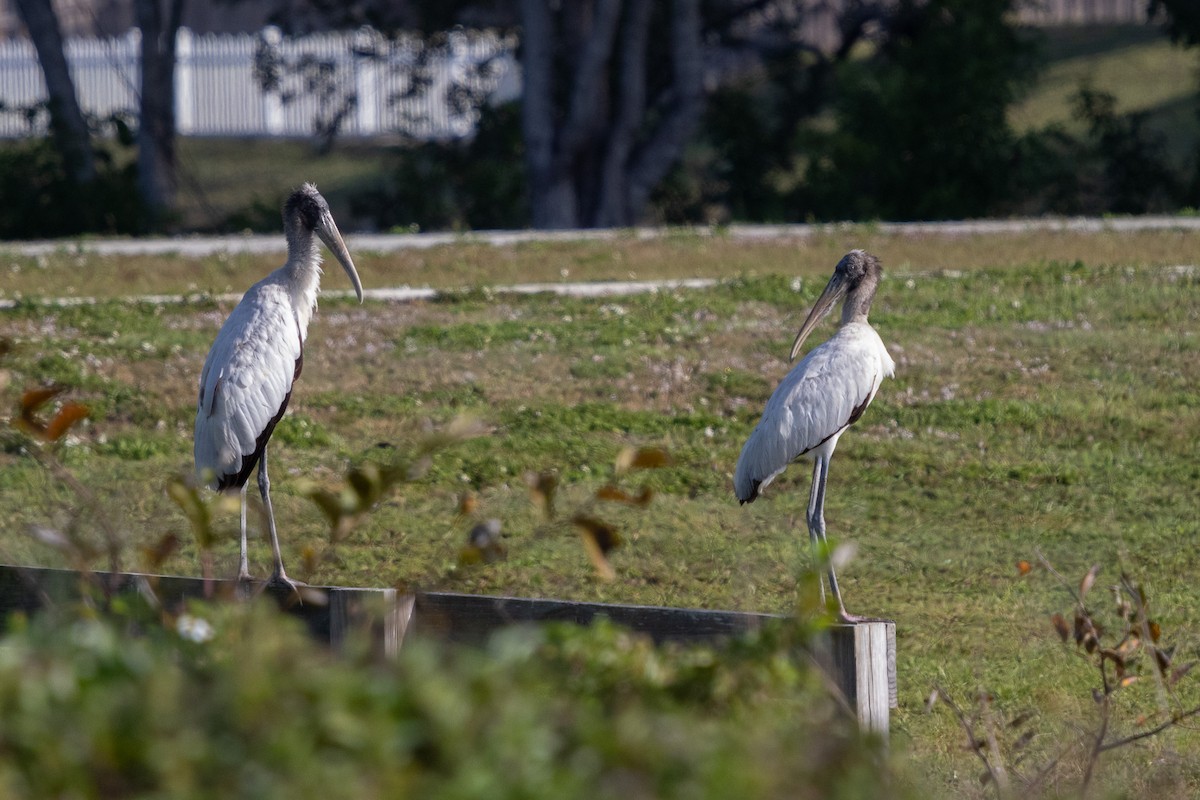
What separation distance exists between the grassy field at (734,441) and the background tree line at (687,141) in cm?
692

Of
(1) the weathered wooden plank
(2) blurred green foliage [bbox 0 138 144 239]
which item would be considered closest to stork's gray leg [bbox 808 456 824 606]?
(1) the weathered wooden plank

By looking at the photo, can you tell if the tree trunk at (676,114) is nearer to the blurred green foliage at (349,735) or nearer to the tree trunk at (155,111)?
the tree trunk at (155,111)

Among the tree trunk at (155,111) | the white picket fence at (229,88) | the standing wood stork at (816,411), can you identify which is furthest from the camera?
the white picket fence at (229,88)

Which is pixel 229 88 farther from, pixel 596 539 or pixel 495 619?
pixel 596 539

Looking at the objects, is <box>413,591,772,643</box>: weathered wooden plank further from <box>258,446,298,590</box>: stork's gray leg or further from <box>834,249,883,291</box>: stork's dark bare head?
<box>834,249,883,291</box>: stork's dark bare head

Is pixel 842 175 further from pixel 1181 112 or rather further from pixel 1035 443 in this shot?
pixel 1035 443

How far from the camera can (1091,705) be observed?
6.12 metres

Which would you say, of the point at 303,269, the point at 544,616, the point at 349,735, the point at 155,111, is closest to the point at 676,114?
the point at 155,111

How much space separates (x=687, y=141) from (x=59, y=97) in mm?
7739

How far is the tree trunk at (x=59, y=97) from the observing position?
805 inches

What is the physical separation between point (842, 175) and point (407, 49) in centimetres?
695

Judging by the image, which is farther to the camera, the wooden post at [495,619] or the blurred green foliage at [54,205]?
the blurred green foliage at [54,205]

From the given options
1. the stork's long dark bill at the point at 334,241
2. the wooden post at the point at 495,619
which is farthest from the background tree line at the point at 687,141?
the wooden post at the point at 495,619

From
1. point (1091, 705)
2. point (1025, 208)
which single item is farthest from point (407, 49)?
point (1091, 705)
